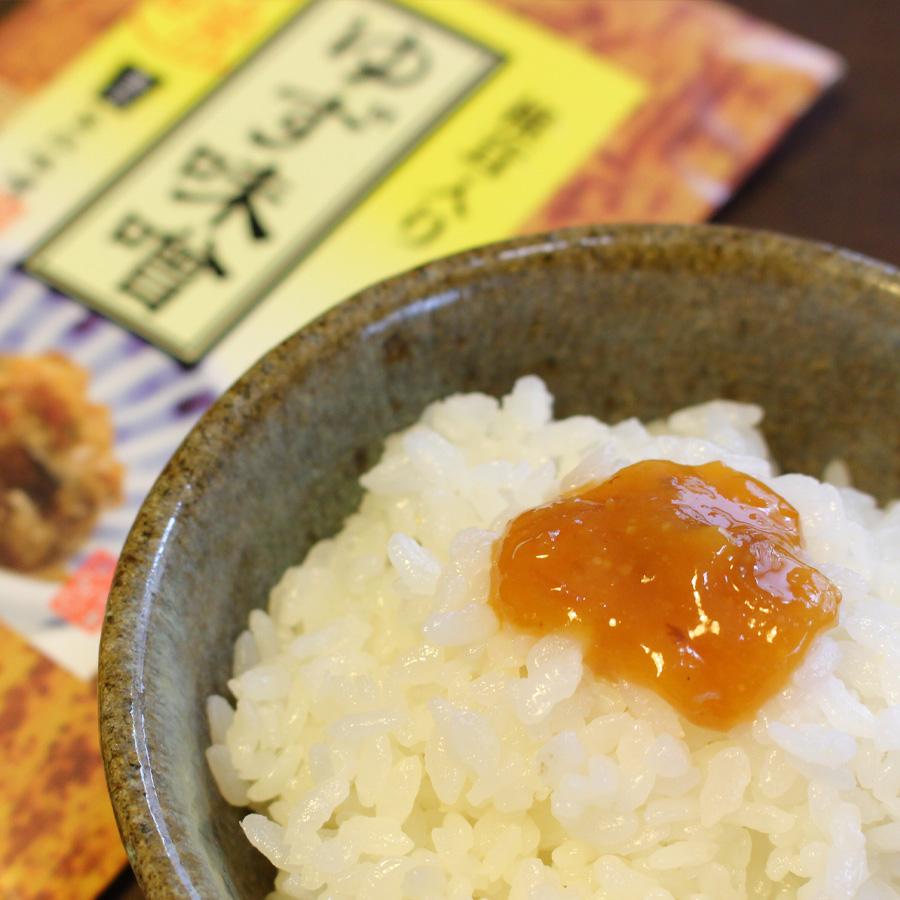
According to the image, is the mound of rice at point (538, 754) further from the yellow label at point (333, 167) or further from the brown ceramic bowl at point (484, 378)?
the yellow label at point (333, 167)

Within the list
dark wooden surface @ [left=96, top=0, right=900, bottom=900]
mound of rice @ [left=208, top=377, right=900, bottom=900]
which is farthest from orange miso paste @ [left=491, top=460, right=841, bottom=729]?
dark wooden surface @ [left=96, top=0, right=900, bottom=900]

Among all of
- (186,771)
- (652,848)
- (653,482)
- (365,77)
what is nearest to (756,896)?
(652,848)

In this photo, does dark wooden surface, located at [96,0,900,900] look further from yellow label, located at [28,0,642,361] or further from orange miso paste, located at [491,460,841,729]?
orange miso paste, located at [491,460,841,729]

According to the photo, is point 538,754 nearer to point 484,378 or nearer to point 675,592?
point 675,592

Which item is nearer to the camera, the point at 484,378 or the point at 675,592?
the point at 675,592

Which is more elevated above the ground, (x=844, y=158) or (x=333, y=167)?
(x=333, y=167)

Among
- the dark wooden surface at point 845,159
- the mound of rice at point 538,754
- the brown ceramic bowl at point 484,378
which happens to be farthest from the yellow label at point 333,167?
the mound of rice at point 538,754

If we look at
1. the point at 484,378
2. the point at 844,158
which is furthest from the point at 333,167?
the point at 844,158

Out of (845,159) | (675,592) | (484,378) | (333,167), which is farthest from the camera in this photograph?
Answer: (845,159)
